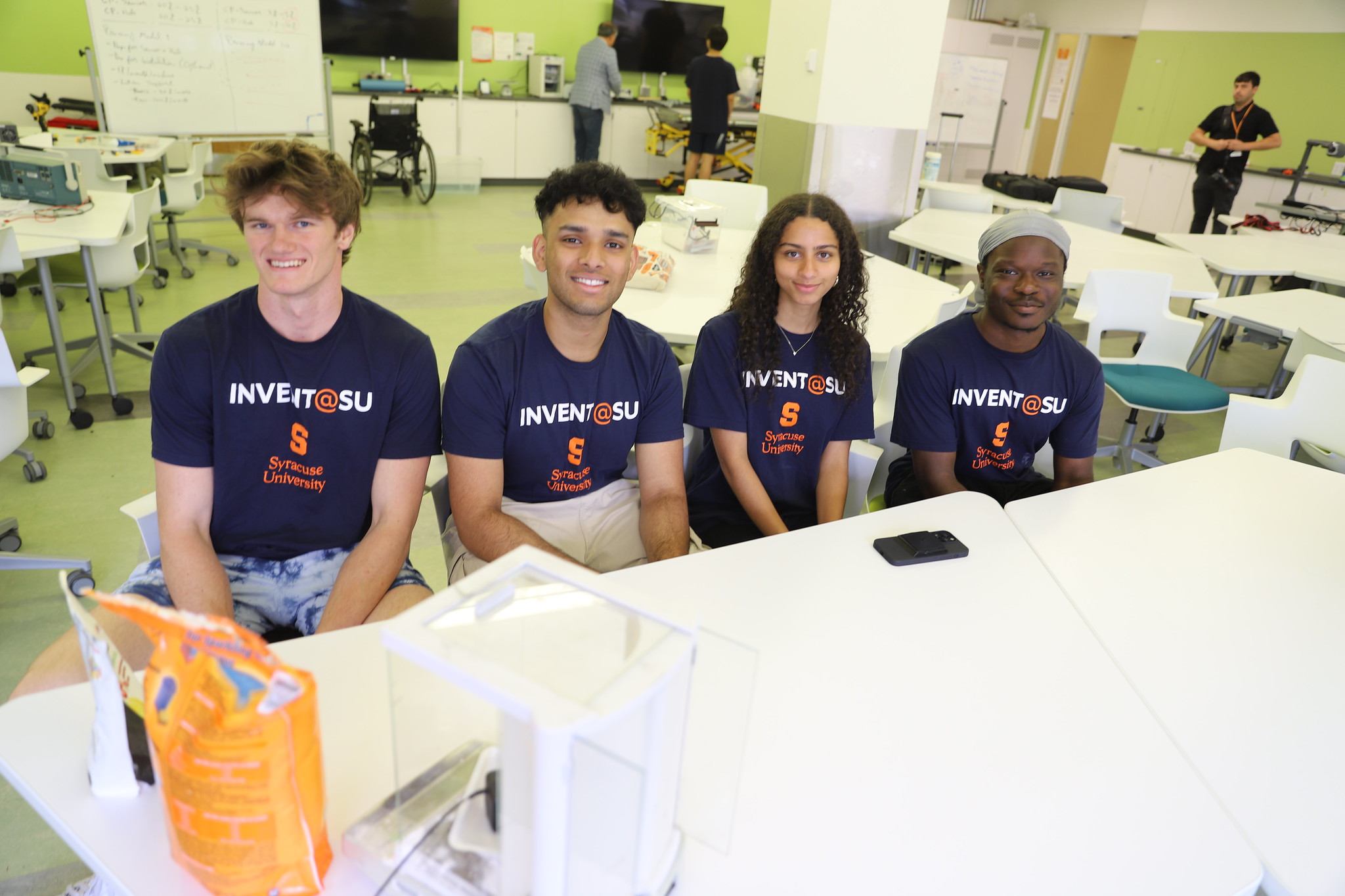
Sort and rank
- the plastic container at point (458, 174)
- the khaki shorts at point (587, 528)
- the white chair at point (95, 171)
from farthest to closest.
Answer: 1. the plastic container at point (458, 174)
2. the white chair at point (95, 171)
3. the khaki shorts at point (587, 528)

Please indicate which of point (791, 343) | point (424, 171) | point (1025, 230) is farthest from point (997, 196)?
point (424, 171)

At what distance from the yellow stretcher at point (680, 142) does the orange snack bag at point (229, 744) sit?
351 inches

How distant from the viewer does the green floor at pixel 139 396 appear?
2.24 m

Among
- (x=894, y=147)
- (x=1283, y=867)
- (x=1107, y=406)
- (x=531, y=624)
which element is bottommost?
(x=1107, y=406)

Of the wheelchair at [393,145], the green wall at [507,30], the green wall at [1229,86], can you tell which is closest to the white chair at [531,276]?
the wheelchair at [393,145]

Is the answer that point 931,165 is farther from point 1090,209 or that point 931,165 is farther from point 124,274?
Result: point 124,274

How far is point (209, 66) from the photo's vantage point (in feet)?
19.7

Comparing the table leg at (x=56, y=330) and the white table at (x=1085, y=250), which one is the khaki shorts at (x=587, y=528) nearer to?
the white table at (x=1085, y=250)

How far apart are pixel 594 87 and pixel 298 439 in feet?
25.8

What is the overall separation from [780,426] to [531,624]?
135 centimetres

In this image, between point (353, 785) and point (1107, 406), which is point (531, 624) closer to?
point (353, 785)

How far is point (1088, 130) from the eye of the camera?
10906mm

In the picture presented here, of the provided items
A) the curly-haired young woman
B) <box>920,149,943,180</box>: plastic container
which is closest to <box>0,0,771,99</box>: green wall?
<box>920,149,943,180</box>: plastic container

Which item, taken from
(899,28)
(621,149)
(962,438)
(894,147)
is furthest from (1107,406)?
(621,149)
